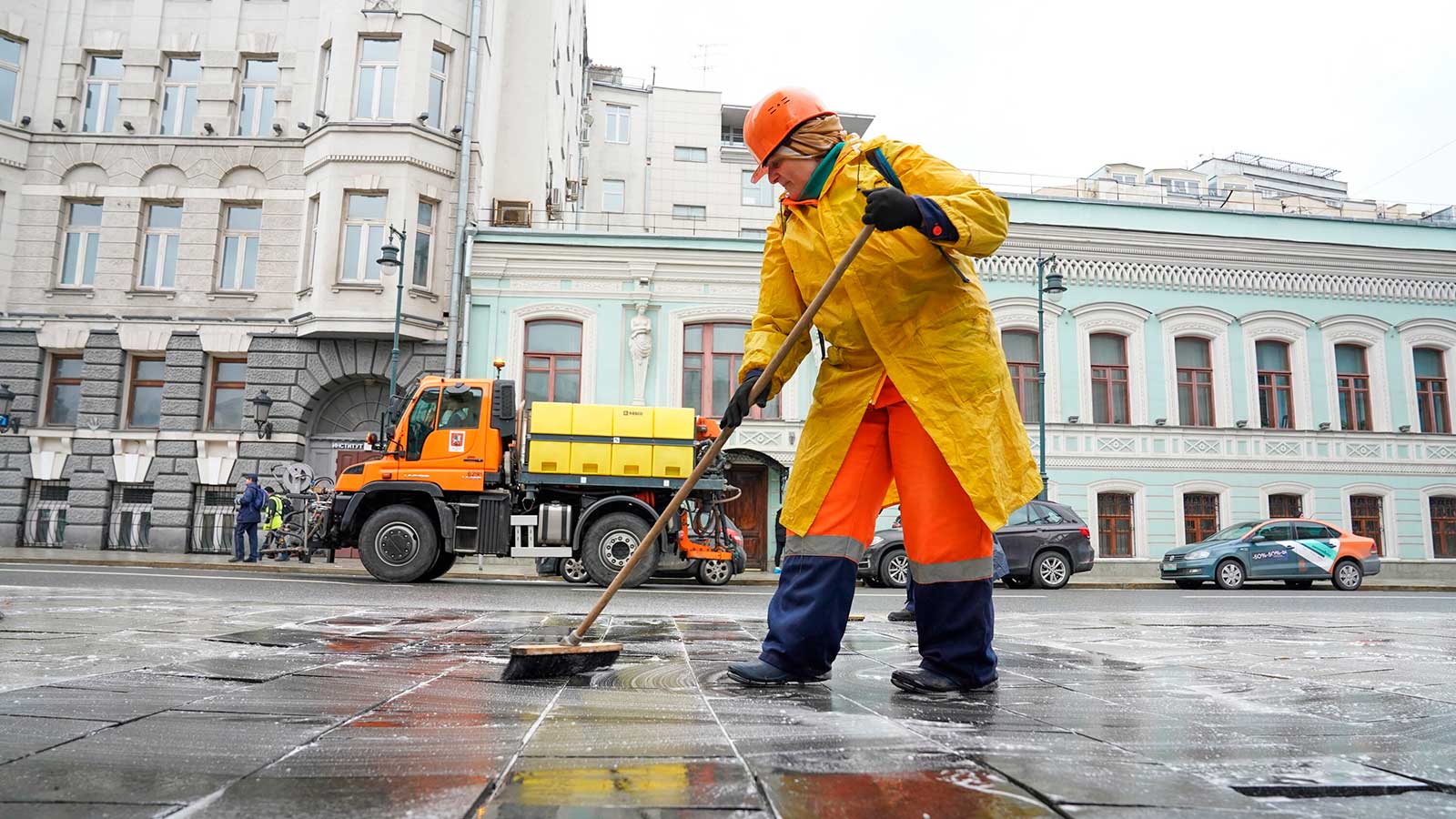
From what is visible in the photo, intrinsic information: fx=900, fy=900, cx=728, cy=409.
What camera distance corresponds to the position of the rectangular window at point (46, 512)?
1833cm

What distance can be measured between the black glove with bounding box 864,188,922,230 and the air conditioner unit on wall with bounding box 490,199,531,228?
18.2 m

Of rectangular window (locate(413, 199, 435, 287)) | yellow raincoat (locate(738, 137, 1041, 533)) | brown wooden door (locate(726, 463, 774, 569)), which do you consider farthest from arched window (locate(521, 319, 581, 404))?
yellow raincoat (locate(738, 137, 1041, 533))

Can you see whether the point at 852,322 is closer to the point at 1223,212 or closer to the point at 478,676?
the point at 478,676

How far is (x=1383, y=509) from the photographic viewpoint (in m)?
20.6

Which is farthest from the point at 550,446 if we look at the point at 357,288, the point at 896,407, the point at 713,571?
the point at 896,407

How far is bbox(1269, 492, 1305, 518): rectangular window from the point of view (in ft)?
66.6

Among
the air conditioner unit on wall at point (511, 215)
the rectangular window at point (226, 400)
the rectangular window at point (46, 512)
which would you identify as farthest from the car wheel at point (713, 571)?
the rectangular window at point (46, 512)

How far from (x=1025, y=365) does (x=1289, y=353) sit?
6579 millimetres

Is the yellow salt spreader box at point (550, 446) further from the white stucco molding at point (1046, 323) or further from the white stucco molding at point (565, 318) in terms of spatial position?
the white stucco molding at point (1046, 323)

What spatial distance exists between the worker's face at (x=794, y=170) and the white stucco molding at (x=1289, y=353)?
20.9 meters

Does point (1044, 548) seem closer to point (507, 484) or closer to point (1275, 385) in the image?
point (507, 484)

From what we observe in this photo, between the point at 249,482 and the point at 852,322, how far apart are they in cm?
1557

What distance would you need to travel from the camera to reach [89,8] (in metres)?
19.8

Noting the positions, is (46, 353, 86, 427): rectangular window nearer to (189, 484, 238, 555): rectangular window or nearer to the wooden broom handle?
(189, 484, 238, 555): rectangular window
